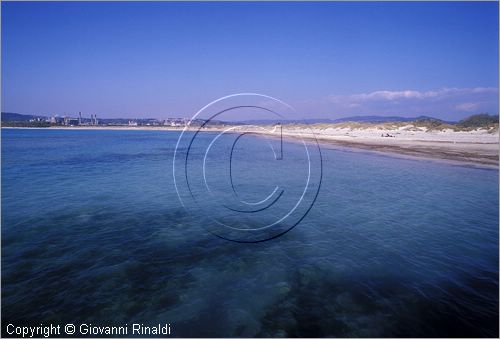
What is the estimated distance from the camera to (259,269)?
959 cm

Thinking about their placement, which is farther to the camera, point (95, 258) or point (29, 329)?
point (95, 258)

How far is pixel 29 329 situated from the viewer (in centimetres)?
682

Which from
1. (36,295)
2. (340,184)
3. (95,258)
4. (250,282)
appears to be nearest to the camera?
(36,295)

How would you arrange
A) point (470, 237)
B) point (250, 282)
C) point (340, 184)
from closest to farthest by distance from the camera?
point (250, 282)
point (470, 237)
point (340, 184)

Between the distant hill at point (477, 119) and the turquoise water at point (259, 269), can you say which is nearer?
the turquoise water at point (259, 269)

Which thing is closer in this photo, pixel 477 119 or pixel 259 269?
pixel 259 269

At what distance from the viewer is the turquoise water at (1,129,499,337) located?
710cm

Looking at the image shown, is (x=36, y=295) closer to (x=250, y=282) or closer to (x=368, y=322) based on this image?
(x=250, y=282)

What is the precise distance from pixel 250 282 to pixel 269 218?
662 cm

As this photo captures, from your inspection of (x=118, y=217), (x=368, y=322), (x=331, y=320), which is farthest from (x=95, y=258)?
(x=368, y=322)

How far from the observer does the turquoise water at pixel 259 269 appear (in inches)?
280

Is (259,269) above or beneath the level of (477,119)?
beneath

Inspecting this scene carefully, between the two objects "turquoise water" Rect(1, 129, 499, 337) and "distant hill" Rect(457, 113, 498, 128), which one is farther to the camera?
"distant hill" Rect(457, 113, 498, 128)

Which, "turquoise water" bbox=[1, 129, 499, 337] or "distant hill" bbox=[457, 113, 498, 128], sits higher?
"distant hill" bbox=[457, 113, 498, 128]
